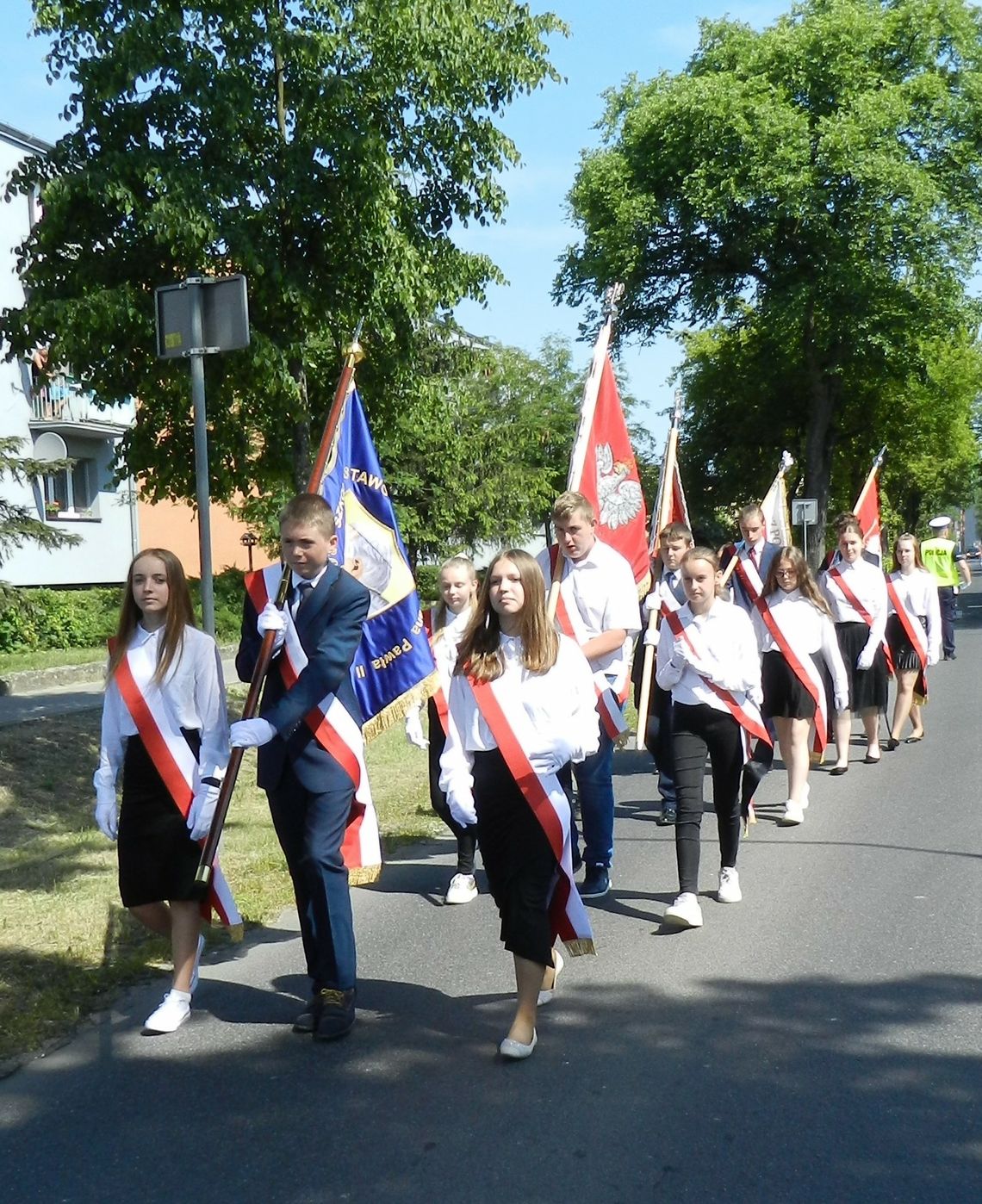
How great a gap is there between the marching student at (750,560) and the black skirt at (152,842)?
5.25 metres

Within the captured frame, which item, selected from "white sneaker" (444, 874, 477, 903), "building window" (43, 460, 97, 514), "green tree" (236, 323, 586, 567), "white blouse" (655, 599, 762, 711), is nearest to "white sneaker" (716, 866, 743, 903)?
"white blouse" (655, 599, 762, 711)

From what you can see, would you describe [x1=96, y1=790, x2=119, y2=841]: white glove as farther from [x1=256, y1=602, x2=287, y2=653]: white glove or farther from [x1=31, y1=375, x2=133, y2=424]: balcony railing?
[x1=31, y1=375, x2=133, y2=424]: balcony railing

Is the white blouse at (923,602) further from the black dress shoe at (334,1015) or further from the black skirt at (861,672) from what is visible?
the black dress shoe at (334,1015)

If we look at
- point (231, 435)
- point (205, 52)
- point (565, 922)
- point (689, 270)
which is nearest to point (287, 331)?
point (231, 435)

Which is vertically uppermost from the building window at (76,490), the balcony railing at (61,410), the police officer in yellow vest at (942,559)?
the balcony railing at (61,410)

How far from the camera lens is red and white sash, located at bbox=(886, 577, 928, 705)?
12.7 metres

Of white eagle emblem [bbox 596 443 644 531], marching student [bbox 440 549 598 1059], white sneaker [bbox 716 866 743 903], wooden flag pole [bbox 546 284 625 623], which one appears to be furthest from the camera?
white eagle emblem [bbox 596 443 644 531]

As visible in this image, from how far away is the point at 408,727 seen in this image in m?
8.10

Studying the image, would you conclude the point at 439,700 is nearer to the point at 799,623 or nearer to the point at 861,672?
the point at 799,623

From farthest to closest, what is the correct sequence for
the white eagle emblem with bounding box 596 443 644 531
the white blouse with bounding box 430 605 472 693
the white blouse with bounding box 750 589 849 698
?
the white blouse with bounding box 750 589 849 698 → the white eagle emblem with bounding box 596 443 644 531 → the white blouse with bounding box 430 605 472 693

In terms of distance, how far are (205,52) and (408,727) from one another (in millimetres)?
5342

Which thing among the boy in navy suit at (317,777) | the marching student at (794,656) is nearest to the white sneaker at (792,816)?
the marching student at (794,656)

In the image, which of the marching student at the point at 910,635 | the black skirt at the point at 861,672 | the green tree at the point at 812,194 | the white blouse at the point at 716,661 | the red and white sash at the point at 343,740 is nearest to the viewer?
the red and white sash at the point at 343,740

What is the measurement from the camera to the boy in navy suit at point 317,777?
499cm
